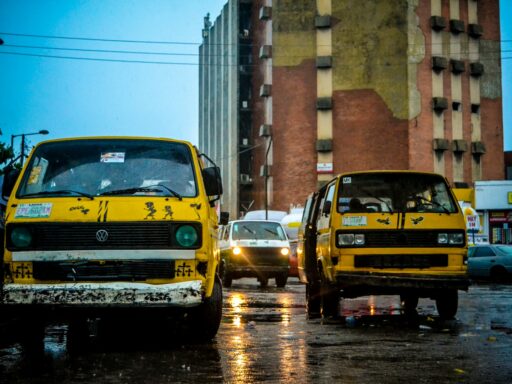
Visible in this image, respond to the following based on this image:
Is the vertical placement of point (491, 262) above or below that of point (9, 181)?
below

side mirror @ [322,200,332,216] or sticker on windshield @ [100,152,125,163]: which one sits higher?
sticker on windshield @ [100,152,125,163]

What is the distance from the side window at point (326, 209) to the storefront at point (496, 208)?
4170cm

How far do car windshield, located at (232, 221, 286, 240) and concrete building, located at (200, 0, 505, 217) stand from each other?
32.7 m

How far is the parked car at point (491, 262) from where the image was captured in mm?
28953

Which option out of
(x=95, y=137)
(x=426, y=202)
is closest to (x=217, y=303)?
(x=95, y=137)

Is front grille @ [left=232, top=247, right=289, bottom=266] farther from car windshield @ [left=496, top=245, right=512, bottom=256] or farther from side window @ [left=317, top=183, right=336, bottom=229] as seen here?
side window @ [left=317, top=183, right=336, bottom=229]

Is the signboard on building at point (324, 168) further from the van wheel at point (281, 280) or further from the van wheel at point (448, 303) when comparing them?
the van wheel at point (448, 303)

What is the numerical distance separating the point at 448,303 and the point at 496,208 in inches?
1702

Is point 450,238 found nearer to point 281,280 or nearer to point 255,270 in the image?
point 255,270

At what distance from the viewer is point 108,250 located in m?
8.29

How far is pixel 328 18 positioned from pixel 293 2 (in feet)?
10.3

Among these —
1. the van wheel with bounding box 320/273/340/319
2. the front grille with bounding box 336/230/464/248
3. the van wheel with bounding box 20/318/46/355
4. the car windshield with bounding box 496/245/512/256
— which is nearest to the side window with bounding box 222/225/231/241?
the car windshield with bounding box 496/245/512/256

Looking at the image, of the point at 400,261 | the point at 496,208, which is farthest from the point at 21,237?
the point at 496,208

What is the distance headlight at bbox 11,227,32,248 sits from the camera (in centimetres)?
838
